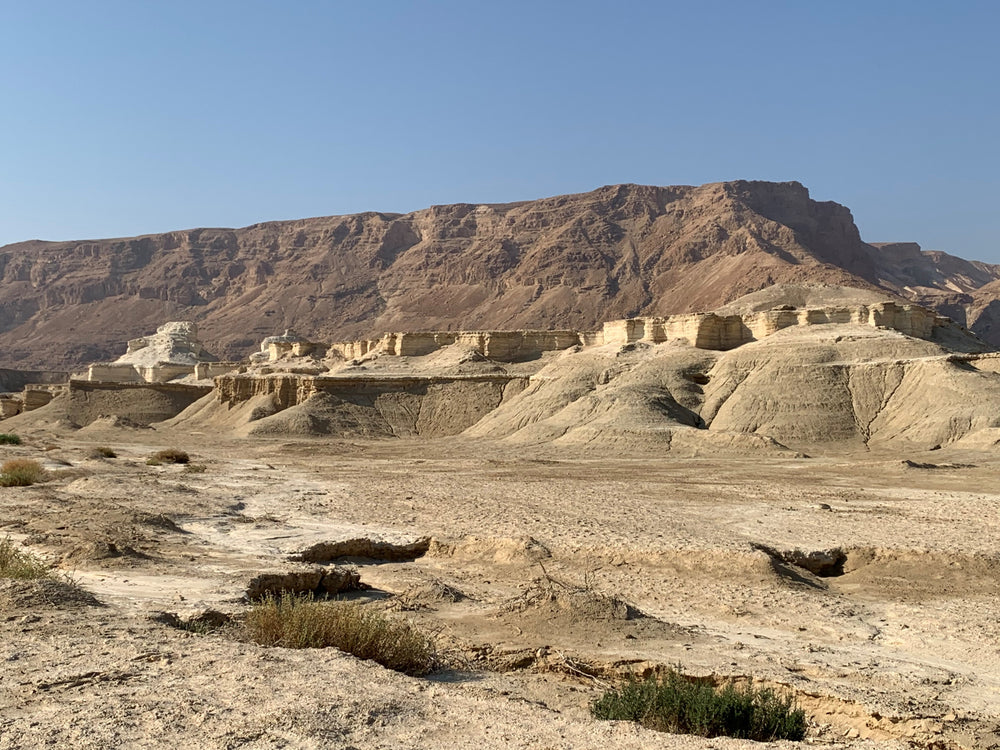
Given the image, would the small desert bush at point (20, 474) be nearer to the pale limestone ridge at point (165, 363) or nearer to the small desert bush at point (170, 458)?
the small desert bush at point (170, 458)

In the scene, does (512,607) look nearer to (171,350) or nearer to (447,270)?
(171,350)

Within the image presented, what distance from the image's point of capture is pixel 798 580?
12.0 m

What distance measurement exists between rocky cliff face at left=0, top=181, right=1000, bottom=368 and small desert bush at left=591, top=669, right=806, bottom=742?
93574 mm

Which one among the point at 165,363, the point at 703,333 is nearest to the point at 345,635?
the point at 703,333

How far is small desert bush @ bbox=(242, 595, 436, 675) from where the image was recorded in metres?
6.90

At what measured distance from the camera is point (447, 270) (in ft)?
478

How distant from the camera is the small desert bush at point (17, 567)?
8.65 meters

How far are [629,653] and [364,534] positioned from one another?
26.2 feet

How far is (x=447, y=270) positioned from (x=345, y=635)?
140008mm

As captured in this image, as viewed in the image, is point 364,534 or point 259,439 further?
point 259,439

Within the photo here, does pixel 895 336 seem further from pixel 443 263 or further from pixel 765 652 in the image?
pixel 443 263

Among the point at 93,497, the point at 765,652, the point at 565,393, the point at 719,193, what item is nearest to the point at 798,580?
the point at 765,652

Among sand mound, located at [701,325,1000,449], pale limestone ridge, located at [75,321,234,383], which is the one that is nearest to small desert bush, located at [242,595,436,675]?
sand mound, located at [701,325,1000,449]

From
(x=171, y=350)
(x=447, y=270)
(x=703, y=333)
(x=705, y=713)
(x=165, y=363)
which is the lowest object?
(x=705, y=713)
